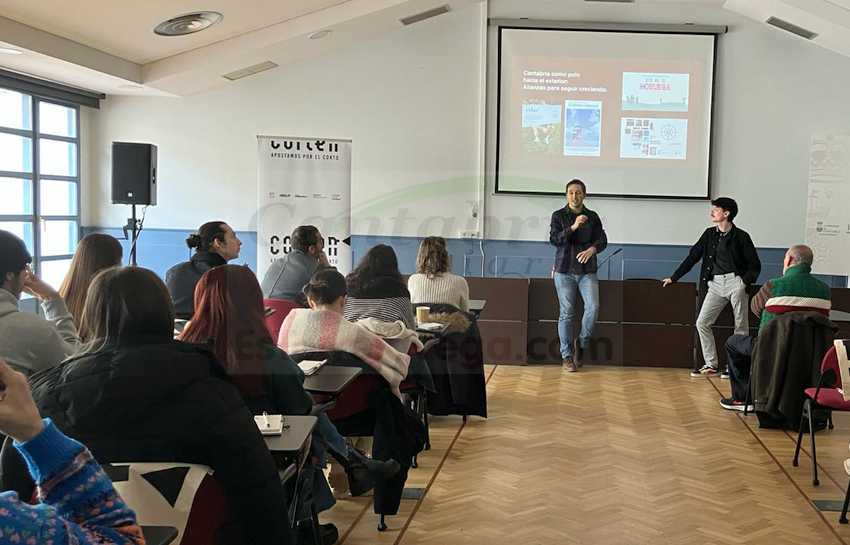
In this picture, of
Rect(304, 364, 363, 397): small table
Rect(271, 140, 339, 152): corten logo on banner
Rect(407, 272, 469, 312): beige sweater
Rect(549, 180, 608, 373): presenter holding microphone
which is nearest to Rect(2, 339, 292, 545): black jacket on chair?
Rect(304, 364, 363, 397): small table

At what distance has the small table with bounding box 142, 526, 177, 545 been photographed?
5.65 feet

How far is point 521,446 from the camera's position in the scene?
5.59 meters

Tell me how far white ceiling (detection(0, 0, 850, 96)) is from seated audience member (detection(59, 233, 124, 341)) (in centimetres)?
329

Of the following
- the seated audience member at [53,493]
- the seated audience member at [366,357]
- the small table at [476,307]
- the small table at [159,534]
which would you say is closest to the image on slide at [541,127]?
the small table at [476,307]

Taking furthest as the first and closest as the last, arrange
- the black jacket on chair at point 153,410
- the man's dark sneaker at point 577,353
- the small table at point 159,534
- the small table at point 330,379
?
the man's dark sneaker at point 577,353 < the small table at point 330,379 < the black jacket on chair at point 153,410 < the small table at point 159,534

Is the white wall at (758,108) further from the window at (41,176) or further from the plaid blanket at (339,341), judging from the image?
the plaid blanket at (339,341)

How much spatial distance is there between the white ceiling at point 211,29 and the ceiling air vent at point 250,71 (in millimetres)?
148

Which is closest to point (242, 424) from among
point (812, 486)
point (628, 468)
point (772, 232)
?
point (628, 468)

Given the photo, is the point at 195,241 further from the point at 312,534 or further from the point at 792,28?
the point at 792,28

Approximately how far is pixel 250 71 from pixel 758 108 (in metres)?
6.00

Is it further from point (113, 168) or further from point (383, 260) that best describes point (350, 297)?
point (113, 168)

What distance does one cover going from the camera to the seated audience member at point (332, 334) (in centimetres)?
384

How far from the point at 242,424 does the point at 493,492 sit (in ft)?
9.18

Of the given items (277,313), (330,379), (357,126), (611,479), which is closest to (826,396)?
(611,479)
